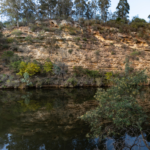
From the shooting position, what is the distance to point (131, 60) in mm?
28469

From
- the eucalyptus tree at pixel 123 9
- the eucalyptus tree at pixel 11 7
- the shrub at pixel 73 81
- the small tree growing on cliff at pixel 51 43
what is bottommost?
the shrub at pixel 73 81

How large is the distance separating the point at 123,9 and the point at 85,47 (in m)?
21.6

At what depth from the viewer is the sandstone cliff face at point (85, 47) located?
26266 millimetres

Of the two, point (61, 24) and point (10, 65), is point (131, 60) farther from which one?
point (10, 65)

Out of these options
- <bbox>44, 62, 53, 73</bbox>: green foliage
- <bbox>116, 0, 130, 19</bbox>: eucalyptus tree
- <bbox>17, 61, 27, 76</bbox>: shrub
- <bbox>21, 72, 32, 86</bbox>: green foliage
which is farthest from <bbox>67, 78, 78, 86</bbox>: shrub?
<bbox>116, 0, 130, 19</bbox>: eucalyptus tree

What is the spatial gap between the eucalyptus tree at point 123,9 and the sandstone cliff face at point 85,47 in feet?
35.1

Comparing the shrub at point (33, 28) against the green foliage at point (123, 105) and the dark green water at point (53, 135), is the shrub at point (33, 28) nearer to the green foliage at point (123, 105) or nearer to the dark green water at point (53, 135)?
the dark green water at point (53, 135)

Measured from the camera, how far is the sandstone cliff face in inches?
1034

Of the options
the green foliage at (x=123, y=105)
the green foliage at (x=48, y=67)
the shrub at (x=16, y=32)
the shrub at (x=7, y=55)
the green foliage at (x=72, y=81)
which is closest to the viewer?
the green foliage at (x=123, y=105)

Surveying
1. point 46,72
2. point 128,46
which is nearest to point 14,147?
point 46,72

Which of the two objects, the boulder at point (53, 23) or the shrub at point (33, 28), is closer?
the shrub at point (33, 28)

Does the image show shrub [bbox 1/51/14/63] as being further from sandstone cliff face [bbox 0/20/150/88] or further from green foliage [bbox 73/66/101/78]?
green foliage [bbox 73/66/101/78]

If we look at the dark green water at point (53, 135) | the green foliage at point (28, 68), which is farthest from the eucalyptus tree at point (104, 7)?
the dark green water at point (53, 135)

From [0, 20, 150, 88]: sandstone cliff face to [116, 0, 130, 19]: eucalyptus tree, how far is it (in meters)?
10.7
